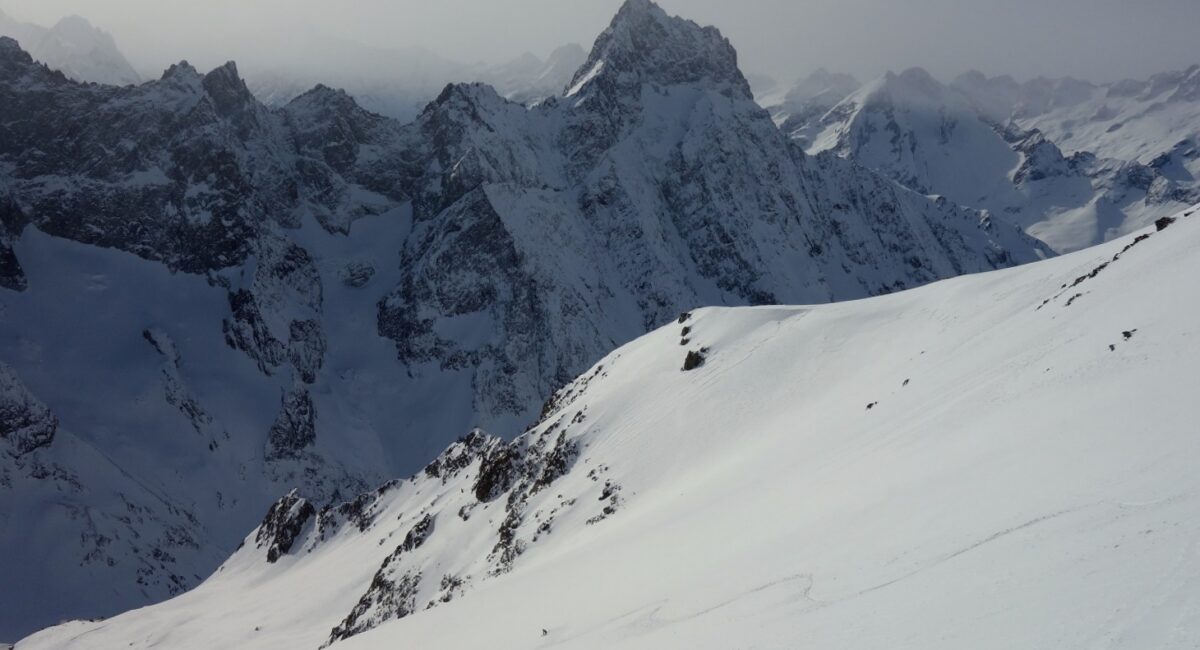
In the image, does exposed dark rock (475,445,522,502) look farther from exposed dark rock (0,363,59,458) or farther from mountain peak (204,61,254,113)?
mountain peak (204,61,254,113)

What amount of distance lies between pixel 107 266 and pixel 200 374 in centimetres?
2543

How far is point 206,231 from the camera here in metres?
135

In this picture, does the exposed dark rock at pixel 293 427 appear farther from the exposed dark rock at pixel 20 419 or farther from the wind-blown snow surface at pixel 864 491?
the wind-blown snow surface at pixel 864 491

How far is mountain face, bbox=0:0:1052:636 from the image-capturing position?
10444cm

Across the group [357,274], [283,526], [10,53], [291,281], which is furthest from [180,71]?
[283,526]

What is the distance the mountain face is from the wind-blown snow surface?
50.1 metres

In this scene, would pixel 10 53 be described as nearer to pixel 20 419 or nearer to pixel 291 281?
pixel 291 281

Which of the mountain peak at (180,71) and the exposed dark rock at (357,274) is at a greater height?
the mountain peak at (180,71)

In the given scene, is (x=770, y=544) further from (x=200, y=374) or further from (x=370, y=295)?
(x=370, y=295)

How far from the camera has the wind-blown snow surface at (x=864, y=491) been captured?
9.71 m

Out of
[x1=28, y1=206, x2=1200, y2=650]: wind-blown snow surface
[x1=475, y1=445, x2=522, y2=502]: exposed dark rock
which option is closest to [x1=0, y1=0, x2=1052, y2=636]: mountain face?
[x1=475, y1=445, x2=522, y2=502]: exposed dark rock

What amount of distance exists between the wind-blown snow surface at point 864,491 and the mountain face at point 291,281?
50.1 m

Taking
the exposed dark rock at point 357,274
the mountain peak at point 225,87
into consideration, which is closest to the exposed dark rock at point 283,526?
the exposed dark rock at point 357,274

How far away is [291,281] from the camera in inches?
5640
